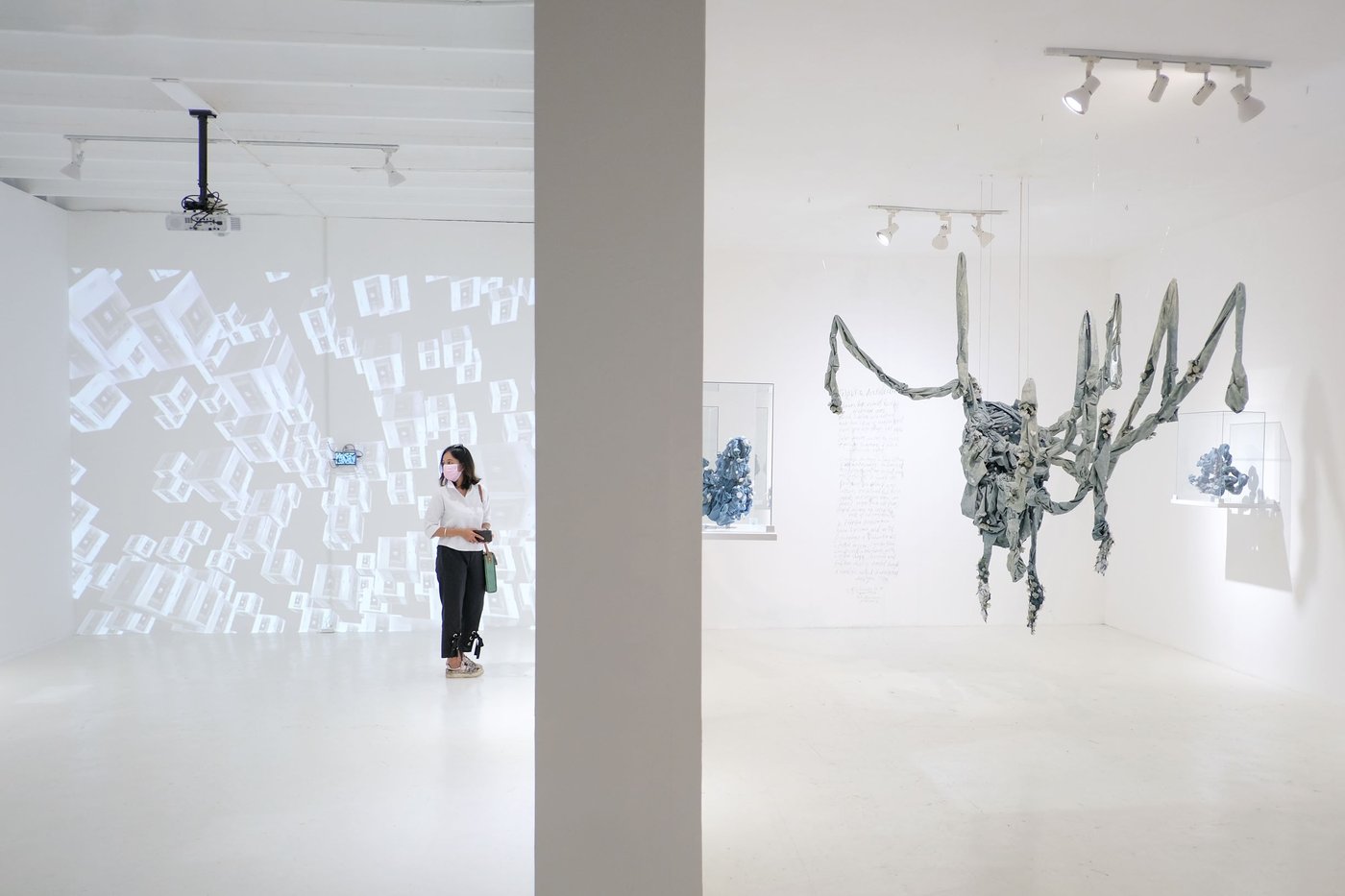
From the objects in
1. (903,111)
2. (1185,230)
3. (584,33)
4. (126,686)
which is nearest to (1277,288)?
(1185,230)

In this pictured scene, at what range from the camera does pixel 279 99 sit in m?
4.69

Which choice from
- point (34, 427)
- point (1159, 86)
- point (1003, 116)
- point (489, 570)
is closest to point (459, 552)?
point (489, 570)

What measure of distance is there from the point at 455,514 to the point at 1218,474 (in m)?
4.91

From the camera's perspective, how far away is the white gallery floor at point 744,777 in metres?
3.10

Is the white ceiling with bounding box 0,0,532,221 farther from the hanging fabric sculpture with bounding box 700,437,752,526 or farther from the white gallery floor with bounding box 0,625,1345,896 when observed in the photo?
the white gallery floor with bounding box 0,625,1345,896

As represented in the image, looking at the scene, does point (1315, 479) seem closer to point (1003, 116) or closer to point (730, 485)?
point (1003, 116)

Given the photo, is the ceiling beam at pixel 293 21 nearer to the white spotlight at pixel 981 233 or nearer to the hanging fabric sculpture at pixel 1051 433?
the hanging fabric sculpture at pixel 1051 433

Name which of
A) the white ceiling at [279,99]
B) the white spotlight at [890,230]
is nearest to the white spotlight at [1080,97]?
the white ceiling at [279,99]

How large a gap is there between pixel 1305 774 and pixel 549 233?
4.09 metres

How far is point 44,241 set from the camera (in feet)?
21.2

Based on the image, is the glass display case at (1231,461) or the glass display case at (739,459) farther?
the glass display case at (739,459)

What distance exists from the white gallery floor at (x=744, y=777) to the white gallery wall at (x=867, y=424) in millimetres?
1263

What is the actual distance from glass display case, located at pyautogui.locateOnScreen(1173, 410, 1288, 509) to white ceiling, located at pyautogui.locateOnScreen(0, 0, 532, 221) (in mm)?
4795

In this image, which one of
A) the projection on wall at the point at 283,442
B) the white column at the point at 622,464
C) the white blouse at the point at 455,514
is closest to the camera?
the white column at the point at 622,464
